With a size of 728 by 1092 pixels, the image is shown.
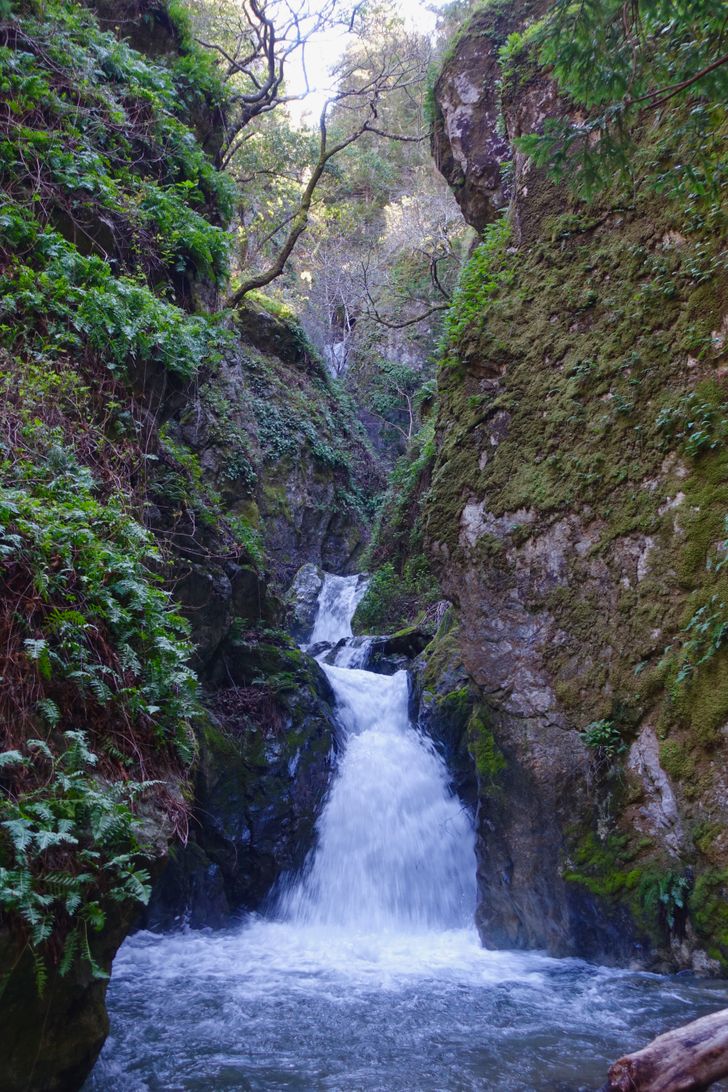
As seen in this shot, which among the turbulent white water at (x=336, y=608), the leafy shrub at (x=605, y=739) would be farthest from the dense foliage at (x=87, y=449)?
the turbulent white water at (x=336, y=608)

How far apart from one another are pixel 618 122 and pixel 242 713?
786 centimetres

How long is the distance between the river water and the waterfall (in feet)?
0.06

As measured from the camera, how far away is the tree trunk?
2.84 metres

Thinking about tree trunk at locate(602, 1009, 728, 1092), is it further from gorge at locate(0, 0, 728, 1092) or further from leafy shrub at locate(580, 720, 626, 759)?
leafy shrub at locate(580, 720, 626, 759)

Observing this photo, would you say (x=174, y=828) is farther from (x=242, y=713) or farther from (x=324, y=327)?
(x=324, y=327)

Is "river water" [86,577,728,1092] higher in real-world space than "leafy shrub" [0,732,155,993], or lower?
lower

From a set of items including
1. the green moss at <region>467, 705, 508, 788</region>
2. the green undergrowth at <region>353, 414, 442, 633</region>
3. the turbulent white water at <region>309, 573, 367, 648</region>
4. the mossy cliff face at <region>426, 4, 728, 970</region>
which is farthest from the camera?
the turbulent white water at <region>309, 573, 367, 648</region>

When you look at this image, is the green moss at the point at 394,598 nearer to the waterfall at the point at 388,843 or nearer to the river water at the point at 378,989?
the waterfall at the point at 388,843

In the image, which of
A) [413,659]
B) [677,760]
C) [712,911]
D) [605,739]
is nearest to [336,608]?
[413,659]

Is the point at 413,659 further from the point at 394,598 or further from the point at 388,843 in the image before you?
the point at 388,843

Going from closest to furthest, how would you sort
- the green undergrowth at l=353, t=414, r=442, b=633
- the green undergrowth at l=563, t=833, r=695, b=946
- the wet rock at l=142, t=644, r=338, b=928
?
the green undergrowth at l=563, t=833, r=695, b=946
the wet rock at l=142, t=644, r=338, b=928
the green undergrowth at l=353, t=414, r=442, b=633

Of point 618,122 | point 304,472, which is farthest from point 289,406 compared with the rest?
point 618,122

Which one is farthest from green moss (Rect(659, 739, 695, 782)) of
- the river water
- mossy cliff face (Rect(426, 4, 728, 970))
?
the river water

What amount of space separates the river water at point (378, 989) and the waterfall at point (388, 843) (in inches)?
0.7
